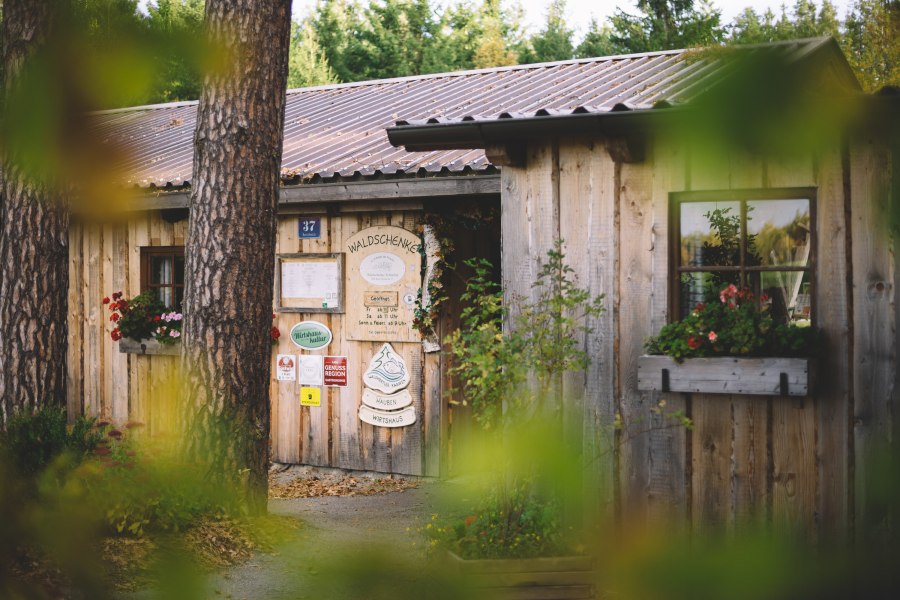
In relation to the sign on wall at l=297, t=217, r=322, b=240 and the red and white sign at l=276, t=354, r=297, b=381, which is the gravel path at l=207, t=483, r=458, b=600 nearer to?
the sign on wall at l=297, t=217, r=322, b=240

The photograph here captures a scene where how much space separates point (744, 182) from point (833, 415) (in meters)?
4.48

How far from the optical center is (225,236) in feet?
19.8

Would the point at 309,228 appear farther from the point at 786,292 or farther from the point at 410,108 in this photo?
the point at 786,292

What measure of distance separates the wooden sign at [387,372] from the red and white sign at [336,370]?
0.28 m

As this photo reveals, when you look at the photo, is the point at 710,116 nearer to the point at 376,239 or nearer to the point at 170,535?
the point at 170,535

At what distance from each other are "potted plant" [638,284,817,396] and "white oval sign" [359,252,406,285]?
363 cm

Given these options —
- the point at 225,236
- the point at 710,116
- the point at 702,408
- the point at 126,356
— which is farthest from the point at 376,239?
the point at 710,116

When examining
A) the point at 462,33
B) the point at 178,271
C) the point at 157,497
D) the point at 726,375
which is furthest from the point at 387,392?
the point at 462,33

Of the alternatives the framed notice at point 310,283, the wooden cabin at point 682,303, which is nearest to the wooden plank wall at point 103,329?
the framed notice at point 310,283

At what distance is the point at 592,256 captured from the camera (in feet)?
18.4

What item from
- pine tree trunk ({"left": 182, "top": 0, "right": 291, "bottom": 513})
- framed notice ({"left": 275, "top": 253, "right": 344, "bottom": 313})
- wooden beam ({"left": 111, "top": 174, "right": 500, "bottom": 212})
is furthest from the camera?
framed notice ({"left": 275, "top": 253, "right": 344, "bottom": 313})

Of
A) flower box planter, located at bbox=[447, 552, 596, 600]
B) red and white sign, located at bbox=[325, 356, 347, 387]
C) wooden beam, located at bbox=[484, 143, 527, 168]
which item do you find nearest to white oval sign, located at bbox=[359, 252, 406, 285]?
red and white sign, located at bbox=[325, 356, 347, 387]

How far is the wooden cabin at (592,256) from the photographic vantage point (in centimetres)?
135

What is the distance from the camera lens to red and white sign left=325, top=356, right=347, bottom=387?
8.88 m
